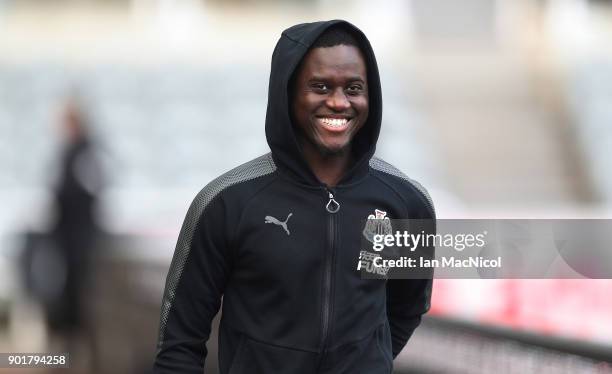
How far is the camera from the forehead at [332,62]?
2.27 meters

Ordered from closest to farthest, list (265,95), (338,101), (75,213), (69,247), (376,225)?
(338,101) < (376,225) < (69,247) < (75,213) < (265,95)

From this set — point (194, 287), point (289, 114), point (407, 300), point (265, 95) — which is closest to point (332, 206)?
point (289, 114)

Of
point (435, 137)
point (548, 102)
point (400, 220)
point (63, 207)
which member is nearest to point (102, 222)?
point (63, 207)

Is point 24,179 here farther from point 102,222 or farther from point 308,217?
point 308,217

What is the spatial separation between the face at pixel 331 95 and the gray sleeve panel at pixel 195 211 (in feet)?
Answer: 0.58

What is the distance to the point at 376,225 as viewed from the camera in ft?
7.77

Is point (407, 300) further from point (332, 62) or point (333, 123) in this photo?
point (332, 62)

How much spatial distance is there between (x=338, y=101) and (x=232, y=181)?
1.09 ft

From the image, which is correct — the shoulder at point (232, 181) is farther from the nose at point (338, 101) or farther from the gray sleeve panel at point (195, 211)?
the nose at point (338, 101)

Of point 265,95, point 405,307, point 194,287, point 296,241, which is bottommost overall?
point 265,95

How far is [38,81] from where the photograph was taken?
43.2 ft

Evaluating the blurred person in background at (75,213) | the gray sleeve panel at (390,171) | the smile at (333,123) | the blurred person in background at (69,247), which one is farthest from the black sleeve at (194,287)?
the blurred person in background at (75,213)

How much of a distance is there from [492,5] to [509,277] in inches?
412

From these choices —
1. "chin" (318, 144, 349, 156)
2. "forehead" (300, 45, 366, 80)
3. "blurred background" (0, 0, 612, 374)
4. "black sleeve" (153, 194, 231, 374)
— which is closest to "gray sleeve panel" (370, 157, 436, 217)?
"chin" (318, 144, 349, 156)
